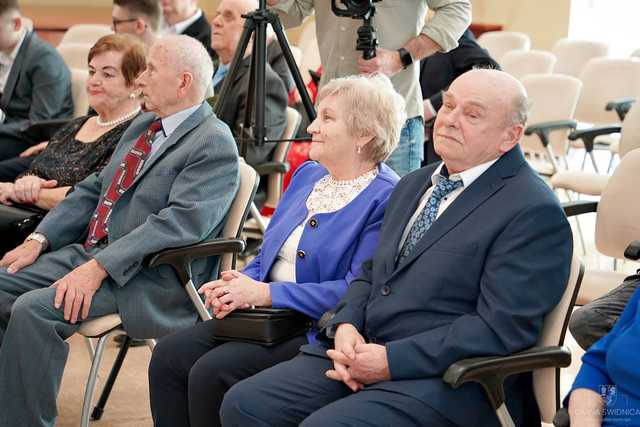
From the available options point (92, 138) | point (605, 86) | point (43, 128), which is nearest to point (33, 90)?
point (43, 128)

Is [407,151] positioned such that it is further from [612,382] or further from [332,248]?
[612,382]

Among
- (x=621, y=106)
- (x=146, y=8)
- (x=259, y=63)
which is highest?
(x=259, y=63)

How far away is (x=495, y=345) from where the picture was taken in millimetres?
2090

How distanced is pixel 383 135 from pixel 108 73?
1.32m

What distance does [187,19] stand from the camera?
5.38 metres

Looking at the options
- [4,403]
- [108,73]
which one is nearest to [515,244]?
[4,403]

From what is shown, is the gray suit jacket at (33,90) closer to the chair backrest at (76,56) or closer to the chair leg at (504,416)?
the chair backrest at (76,56)

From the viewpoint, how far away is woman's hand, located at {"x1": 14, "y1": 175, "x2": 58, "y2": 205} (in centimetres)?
362

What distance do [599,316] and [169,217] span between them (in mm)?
1214

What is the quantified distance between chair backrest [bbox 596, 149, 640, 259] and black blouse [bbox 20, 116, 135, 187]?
1675 mm

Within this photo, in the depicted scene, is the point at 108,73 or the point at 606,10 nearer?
the point at 108,73

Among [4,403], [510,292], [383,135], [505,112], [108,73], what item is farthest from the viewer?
[108,73]

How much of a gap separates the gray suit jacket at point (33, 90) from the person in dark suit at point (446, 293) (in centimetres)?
275

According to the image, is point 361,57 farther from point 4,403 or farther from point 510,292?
point 4,403
